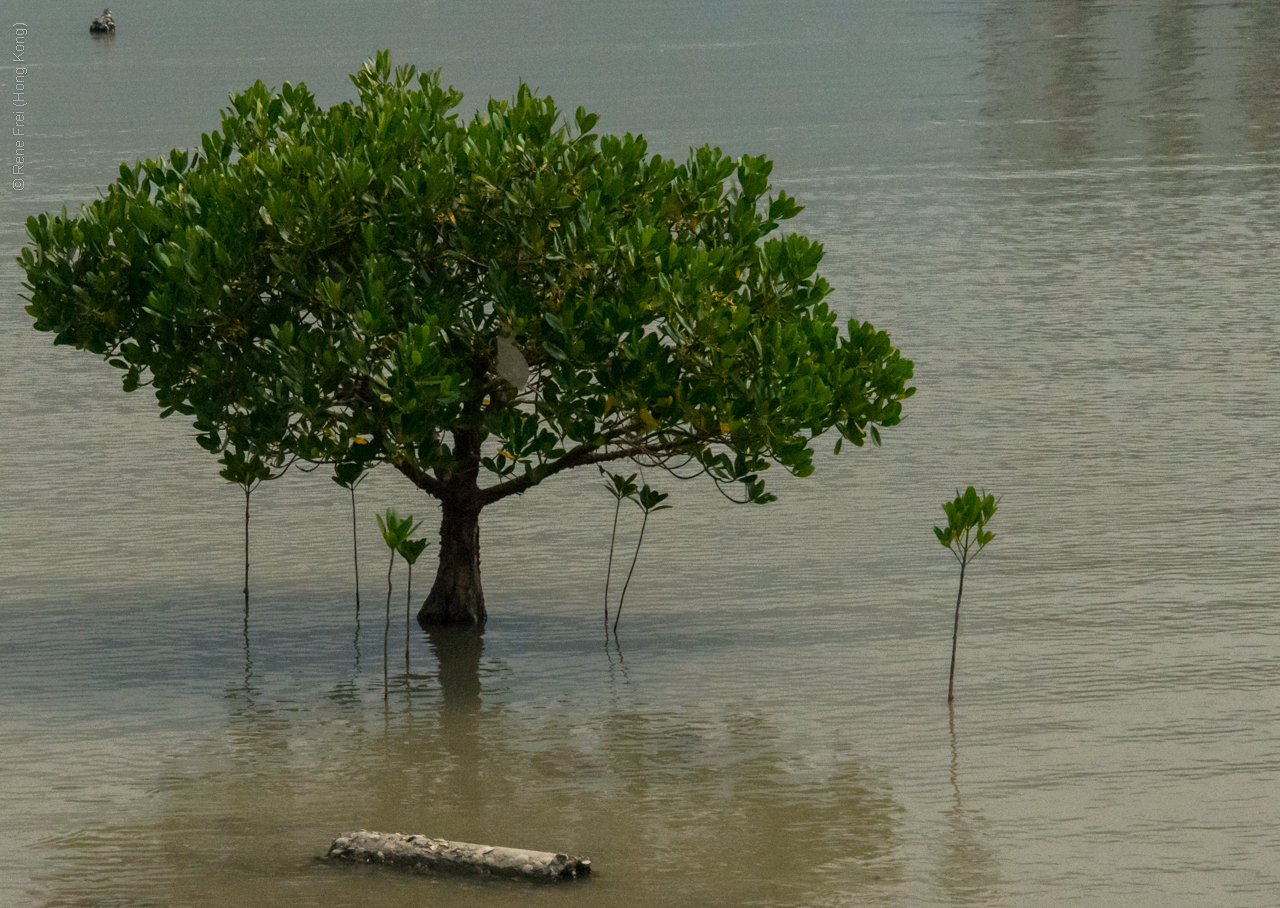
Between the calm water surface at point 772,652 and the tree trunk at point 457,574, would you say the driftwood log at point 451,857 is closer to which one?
the calm water surface at point 772,652

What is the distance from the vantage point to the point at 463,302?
615 inches

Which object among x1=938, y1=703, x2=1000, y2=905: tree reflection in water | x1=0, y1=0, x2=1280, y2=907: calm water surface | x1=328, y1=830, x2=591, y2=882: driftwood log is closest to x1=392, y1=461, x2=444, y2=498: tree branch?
x1=0, y1=0, x2=1280, y2=907: calm water surface

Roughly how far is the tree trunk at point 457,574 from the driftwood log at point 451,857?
4.83 m

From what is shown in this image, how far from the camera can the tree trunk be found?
664 inches

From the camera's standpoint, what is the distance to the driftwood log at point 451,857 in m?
11.8

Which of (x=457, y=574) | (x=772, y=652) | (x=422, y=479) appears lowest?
(x=772, y=652)

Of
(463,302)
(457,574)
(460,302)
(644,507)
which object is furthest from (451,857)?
(457,574)

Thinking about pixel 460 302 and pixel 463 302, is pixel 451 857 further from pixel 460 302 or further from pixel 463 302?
pixel 463 302

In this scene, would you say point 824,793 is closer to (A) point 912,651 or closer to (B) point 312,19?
(A) point 912,651

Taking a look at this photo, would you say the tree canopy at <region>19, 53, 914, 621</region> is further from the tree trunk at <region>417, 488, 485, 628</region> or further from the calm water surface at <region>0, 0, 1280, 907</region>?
the calm water surface at <region>0, 0, 1280, 907</region>

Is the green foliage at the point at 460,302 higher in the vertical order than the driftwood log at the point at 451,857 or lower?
higher

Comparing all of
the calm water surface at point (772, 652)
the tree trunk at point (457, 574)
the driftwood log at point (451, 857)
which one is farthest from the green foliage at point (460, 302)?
the driftwood log at point (451, 857)

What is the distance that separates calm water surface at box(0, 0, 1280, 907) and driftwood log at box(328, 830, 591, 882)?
0.48 ft

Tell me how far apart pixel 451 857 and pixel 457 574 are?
17.8ft
